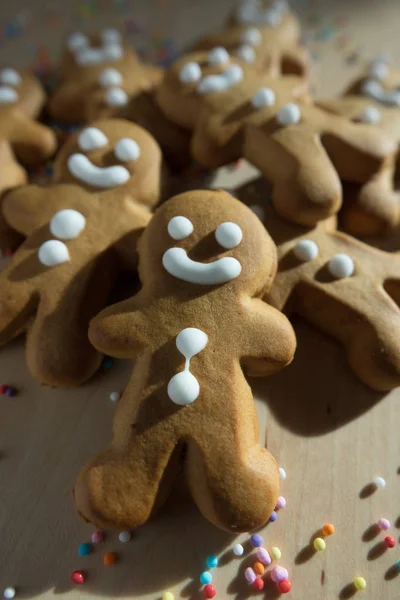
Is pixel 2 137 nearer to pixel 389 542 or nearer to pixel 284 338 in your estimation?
pixel 284 338

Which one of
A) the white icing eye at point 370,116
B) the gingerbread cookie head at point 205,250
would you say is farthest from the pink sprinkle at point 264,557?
the white icing eye at point 370,116

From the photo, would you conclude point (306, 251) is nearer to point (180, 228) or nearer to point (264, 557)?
point (180, 228)

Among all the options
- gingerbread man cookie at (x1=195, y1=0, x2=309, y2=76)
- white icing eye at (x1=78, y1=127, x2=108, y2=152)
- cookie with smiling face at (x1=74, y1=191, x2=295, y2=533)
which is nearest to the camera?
cookie with smiling face at (x1=74, y1=191, x2=295, y2=533)

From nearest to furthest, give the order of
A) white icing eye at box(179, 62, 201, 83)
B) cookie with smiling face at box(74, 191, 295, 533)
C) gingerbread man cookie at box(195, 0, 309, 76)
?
cookie with smiling face at box(74, 191, 295, 533) < white icing eye at box(179, 62, 201, 83) < gingerbread man cookie at box(195, 0, 309, 76)

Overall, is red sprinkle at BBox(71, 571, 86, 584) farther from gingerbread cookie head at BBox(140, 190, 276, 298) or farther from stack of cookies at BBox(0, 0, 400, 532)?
gingerbread cookie head at BBox(140, 190, 276, 298)

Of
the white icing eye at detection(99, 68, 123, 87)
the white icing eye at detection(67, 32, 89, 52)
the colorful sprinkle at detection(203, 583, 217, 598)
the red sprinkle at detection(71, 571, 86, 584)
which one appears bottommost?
the red sprinkle at detection(71, 571, 86, 584)

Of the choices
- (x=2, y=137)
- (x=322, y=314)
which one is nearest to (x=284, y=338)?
(x=322, y=314)

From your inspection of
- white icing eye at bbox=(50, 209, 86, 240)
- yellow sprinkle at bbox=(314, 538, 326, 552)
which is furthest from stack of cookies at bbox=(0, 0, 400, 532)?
yellow sprinkle at bbox=(314, 538, 326, 552)
